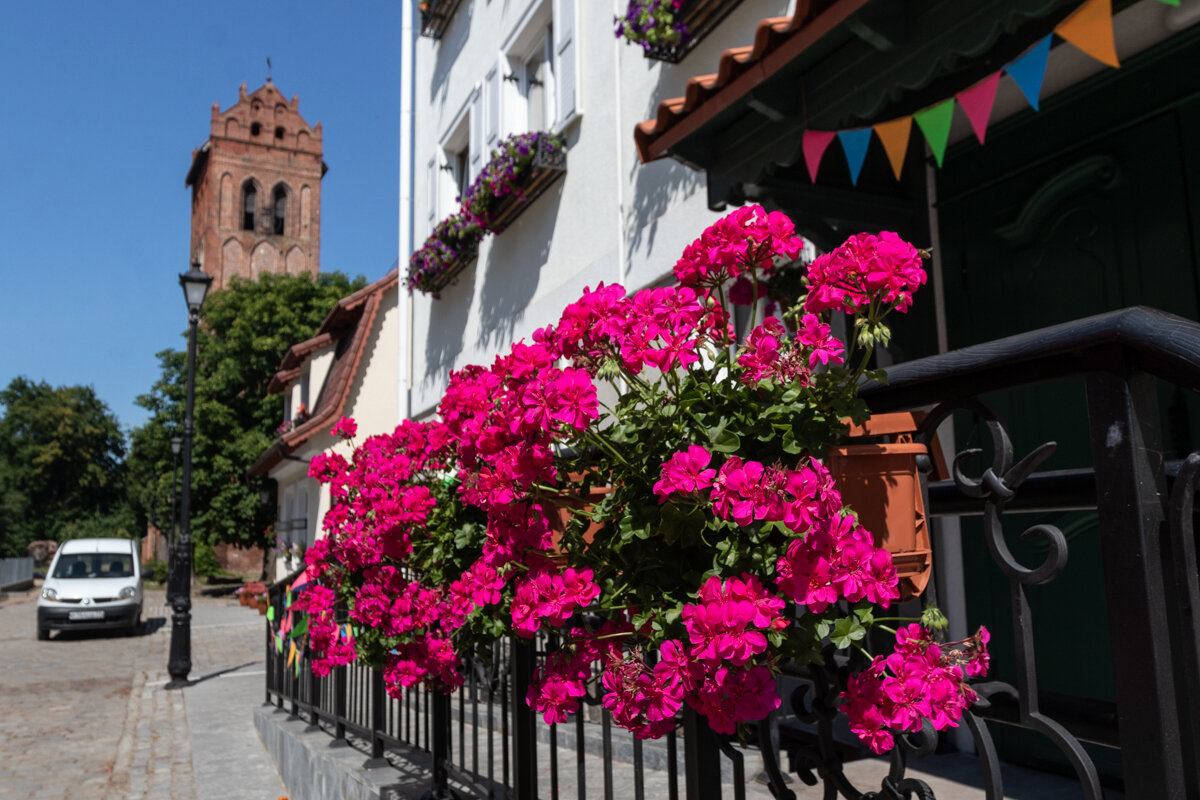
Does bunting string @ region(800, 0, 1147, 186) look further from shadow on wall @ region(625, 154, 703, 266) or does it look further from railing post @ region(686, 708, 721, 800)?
shadow on wall @ region(625, 154, 703, 266)

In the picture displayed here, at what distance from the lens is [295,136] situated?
59.1 meters

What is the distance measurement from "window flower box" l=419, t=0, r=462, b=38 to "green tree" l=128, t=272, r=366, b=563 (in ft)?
63.4

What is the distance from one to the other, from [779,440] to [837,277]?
1.03 feet

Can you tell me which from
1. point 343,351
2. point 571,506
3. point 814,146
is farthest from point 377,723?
point 343,351

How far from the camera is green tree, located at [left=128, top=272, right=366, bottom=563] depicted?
1192 inches

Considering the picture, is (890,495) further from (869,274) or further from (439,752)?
(439,752)

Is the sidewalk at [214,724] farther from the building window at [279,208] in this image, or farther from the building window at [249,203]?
the building window at [249,203]

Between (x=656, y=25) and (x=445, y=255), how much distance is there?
4.63m

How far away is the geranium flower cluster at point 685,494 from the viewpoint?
5.09 feet

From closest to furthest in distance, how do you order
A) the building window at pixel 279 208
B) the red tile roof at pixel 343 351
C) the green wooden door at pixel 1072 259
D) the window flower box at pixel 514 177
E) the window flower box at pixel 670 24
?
the green wooden door at pixel 1072 259
the window flower box at pixel 670 24
the window flower box at pixel 514 177
the red tile roof at pixel 343 351
the building window at pixel 279 208

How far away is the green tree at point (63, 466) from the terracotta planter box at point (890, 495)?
5967cm

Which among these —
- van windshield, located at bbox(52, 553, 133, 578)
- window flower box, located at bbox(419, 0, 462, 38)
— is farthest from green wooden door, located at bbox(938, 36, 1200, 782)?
van windshield, located at bbox(52, 553, 133, 578)

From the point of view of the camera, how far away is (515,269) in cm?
901

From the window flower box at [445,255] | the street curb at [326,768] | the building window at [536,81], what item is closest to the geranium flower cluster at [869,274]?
the street curb at [326,768]
